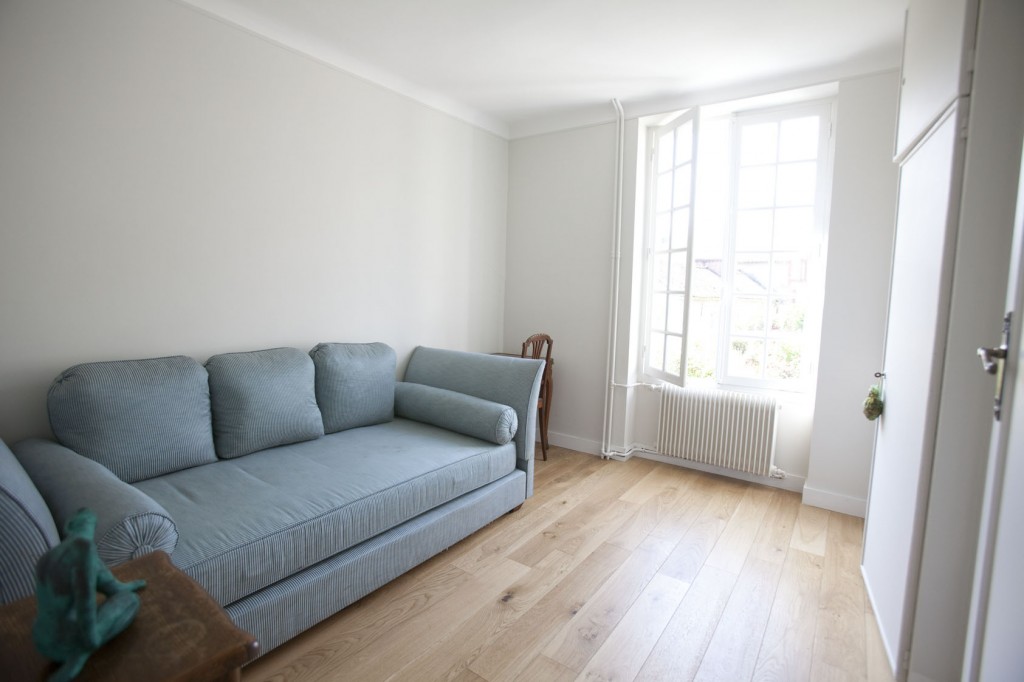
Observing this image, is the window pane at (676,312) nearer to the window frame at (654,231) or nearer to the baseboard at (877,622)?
the window frame at (654,231)

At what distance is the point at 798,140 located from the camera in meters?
3.14

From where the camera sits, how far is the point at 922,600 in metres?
1.51

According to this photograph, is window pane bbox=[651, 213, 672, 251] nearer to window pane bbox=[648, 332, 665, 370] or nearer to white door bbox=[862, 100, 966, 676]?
window pane bbox=[648, 332, 665, 370]

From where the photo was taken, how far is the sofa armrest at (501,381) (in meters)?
2.76

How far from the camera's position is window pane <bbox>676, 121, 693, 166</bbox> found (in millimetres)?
3201

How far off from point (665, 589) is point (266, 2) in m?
3.12

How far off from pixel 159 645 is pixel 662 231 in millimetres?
3386

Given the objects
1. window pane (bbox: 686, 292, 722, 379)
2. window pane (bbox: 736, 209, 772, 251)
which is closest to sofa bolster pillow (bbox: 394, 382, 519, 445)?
window pane (bbox: 686, 292, 722, 379)

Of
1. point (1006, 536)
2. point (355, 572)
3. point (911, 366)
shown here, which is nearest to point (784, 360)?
point (911, 366)

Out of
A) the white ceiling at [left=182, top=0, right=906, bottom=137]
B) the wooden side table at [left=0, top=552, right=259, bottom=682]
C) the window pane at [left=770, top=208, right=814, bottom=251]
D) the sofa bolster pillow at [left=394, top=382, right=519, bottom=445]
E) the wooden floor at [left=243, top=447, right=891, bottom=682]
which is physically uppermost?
the white ceiling at [left=182, top=0, right=906, bottom=137]

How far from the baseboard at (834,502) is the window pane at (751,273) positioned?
4.09 feet

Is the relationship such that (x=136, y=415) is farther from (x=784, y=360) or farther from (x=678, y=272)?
(x=784, y=360)

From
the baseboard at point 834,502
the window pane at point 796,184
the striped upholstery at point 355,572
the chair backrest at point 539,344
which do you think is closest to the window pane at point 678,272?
the window pane at point 796,184

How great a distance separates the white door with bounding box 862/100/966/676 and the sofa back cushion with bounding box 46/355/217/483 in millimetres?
2566
